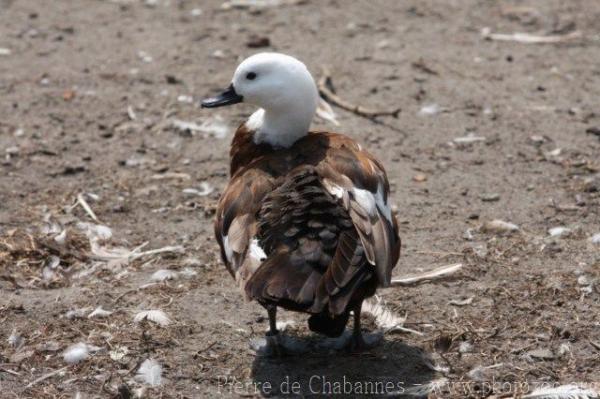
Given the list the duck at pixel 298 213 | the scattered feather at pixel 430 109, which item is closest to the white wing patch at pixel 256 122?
the duck at pixel 298 213

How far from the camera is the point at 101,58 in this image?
29.0ft

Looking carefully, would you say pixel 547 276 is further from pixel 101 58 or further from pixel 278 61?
pixel 101 58

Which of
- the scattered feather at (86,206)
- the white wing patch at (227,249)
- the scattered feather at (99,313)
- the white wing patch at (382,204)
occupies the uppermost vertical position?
the white wing patch at (382,204)

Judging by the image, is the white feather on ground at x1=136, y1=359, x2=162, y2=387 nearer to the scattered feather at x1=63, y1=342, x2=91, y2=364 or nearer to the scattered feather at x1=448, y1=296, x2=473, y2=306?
the scattered feather at x1=63, y1=342, x2=91, y2=364

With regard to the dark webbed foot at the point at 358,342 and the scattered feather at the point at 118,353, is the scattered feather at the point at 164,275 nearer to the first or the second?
the scattered feather at the point at 118,353

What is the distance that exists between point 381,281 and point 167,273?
1767mm

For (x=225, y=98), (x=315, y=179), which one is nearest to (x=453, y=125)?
(x=225, y=98)

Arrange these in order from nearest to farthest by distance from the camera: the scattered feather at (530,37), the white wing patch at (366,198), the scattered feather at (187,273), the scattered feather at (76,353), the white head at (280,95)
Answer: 1. the white wing patch at (366,198)
2. the scattered feather at (76,353)
3. the white head at (280,95)
4. the scattered feather at (187,273)
5. the scattered feather at (530,37)

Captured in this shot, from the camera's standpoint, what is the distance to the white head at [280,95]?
5.34 m

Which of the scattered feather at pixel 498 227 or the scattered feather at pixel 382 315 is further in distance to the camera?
the scattered feather at pixel 498 227

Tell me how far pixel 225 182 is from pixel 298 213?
243 cm

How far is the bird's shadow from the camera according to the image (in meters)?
4.45

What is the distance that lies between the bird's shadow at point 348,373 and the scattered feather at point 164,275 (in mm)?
1009

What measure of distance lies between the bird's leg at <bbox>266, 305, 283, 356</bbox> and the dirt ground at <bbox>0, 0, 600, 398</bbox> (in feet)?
0.22
